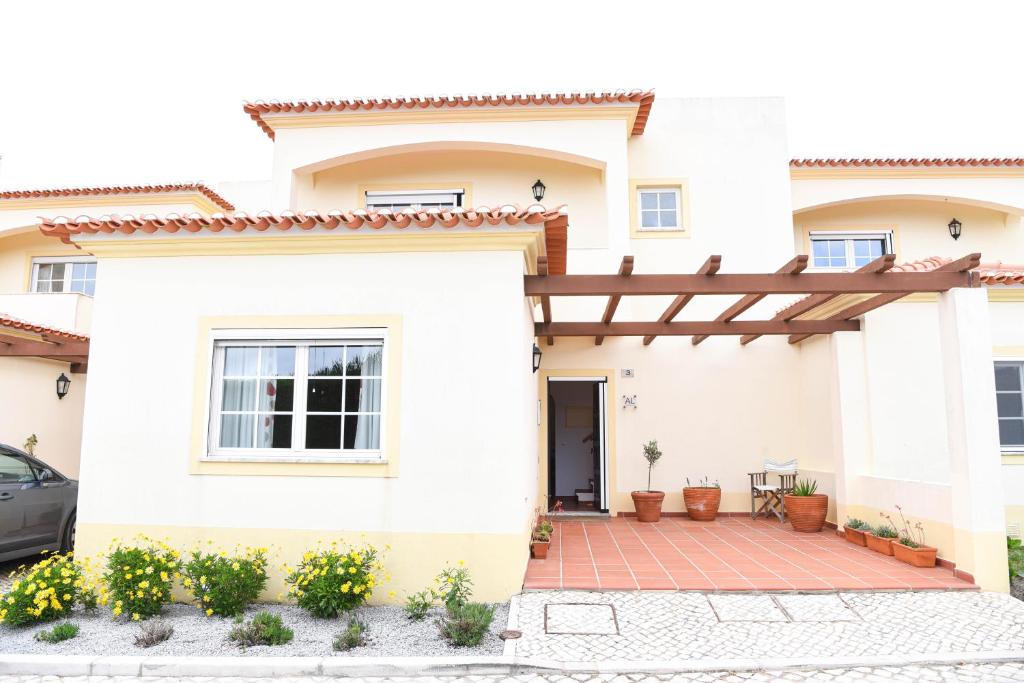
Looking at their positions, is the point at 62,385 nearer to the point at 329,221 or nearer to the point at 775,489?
the point at 329,221

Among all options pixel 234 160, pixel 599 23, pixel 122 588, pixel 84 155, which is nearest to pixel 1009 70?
pixel 599 23

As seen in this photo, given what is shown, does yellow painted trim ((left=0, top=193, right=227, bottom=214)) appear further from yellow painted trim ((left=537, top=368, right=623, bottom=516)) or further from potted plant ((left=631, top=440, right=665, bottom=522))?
potted plant ((left=631, top=440, right=665, bottom=522))

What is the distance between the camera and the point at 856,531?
942 cm

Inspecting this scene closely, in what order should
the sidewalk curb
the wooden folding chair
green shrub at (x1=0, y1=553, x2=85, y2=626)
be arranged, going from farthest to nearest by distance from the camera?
the wooden folding chair
green shrub at (x1=0, y1=553, x2=85, y2=626)
the sidewalk curb

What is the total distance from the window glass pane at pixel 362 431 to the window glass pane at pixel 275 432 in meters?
0.64

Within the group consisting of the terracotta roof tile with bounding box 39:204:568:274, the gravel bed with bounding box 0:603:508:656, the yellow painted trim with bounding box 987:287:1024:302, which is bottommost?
the gravel bed with bounding box 0:603:508:656

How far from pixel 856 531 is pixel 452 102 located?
31.3 feet

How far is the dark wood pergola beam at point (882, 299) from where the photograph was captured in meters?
7.49

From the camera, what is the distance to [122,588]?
6.24m

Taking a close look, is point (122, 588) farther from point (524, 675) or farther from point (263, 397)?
point (524, 675)

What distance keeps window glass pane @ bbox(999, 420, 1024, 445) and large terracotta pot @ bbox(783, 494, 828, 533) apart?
9.09 feet

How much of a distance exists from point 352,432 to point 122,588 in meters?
2.48

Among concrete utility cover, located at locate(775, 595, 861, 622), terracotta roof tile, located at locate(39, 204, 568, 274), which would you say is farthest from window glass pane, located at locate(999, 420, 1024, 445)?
terracotta roof tile, located at locate(39, 204, 568, 274)

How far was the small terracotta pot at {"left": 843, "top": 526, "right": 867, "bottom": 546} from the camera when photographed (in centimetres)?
927
